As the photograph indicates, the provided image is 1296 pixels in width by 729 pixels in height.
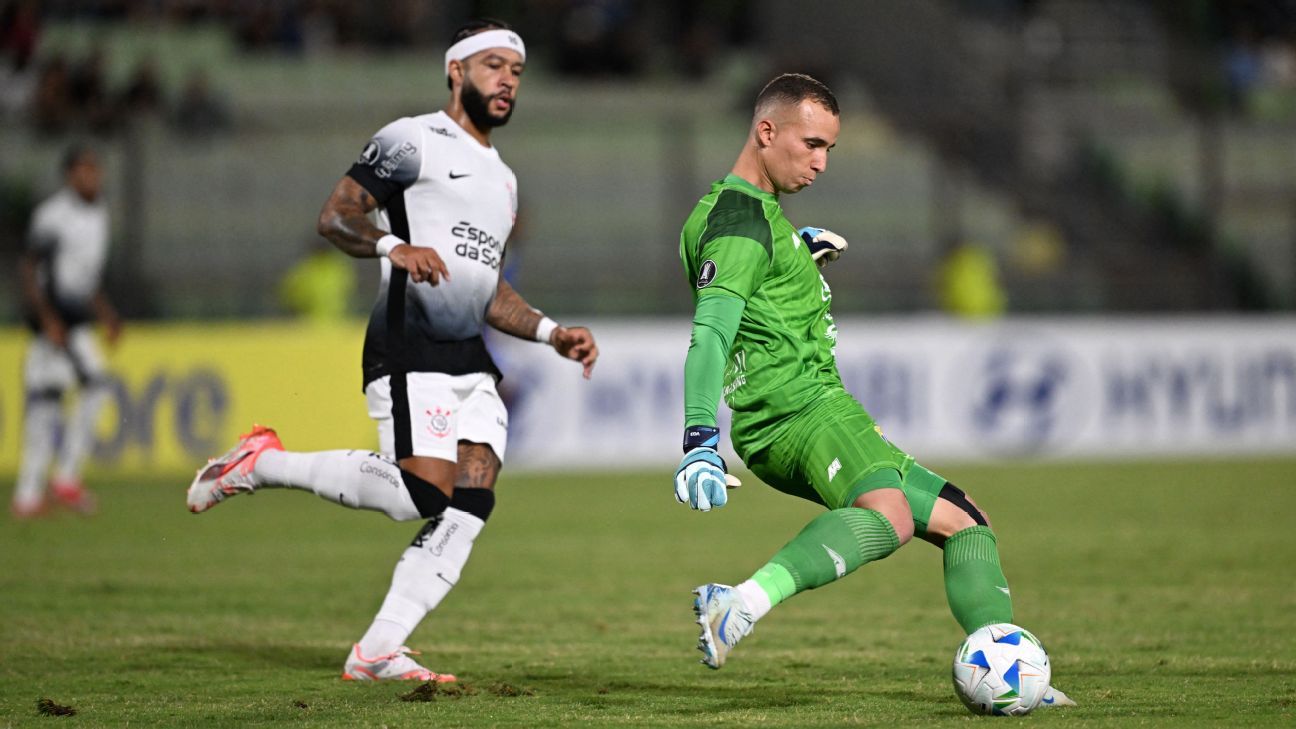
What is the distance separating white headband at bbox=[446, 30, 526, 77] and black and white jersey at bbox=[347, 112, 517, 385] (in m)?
0.25

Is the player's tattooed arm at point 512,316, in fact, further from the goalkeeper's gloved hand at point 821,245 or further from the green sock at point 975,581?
the green sock at point 975,581

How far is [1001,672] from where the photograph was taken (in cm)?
539

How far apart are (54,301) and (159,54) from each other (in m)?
11.4

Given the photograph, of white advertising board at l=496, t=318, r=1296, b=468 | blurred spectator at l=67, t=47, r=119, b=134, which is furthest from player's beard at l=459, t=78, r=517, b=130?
blurred spectator at l=67, t=47, r=119, b=134

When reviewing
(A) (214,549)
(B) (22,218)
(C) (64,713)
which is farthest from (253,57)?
(C) (64,713)

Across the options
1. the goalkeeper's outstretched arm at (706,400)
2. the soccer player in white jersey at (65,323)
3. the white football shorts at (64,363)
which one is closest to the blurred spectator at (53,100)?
the soccer player in white jersey at (65,323)

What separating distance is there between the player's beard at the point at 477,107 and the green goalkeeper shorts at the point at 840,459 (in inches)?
70.9

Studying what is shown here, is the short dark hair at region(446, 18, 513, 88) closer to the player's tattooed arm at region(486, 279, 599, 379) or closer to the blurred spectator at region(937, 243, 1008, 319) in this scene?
the player's tattooed arm at region(486, 279, 599, 379)

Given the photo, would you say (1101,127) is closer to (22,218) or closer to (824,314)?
(22,218)

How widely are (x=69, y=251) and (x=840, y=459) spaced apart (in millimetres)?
9028

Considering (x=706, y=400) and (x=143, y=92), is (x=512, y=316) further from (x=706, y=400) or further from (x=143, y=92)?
(x=143, y=92)

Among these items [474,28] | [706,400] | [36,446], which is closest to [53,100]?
[36,446]

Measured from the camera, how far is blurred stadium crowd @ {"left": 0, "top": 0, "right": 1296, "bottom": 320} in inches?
781

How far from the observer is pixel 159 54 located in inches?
925
